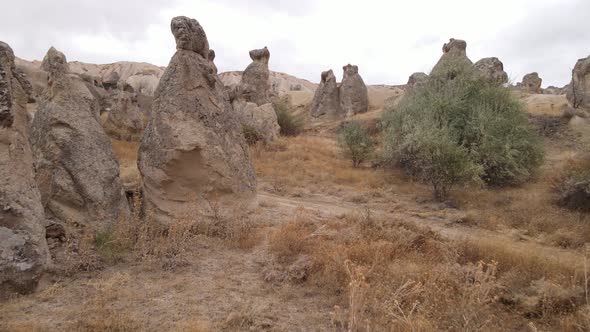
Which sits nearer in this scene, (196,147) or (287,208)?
(196,147)

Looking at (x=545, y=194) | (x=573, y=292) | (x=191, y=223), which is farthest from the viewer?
(x=545, y=194)

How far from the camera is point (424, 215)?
8.22m

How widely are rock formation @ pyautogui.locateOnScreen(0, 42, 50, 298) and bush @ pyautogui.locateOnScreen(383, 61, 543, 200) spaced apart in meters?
8.00

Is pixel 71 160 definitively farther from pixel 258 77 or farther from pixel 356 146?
pixel 258 77

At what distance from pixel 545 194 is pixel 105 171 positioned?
8.98 m

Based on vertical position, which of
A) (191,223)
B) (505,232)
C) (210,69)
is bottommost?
(505,232)

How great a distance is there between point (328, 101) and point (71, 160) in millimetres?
25737

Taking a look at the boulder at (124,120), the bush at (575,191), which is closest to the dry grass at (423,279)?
the bush at (575,191)

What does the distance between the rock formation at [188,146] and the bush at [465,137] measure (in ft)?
17.7

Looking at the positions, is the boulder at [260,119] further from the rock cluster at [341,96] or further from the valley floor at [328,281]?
the rock cluster at [341,96]

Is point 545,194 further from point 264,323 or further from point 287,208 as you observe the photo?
point 264,323

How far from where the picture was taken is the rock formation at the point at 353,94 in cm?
2847

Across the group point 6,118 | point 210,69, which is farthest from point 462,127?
point 6,118

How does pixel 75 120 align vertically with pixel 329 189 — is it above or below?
above
